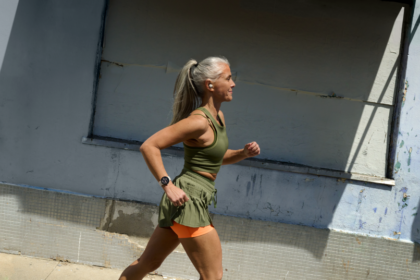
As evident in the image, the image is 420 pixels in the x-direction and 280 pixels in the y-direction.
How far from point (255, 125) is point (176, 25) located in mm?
1282

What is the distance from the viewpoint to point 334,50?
3855 mm

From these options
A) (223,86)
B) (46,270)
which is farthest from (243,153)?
(46,270)

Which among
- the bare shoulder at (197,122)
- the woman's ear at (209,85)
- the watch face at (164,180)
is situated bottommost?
the watch face at (164,180)

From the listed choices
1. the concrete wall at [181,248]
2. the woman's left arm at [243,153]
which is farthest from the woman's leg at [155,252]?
the concrete wall at [181,248]

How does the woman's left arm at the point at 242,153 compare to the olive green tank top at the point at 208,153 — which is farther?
the woman's left arm at the point at 242,153

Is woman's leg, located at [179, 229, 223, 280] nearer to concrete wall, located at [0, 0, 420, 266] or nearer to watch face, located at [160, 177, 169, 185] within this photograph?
watch face, located at [160, 177, 169, 185]

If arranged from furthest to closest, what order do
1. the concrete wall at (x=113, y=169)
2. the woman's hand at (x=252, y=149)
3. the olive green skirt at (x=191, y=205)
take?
the concrete wall at (x=113, y=169)
the woman's hand at (x=252, y=149)
the olive green skirt at (x=191, y=205)

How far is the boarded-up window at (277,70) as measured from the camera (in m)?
3.82

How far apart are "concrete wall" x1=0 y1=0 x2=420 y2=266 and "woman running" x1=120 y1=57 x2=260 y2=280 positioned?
140 centimetres

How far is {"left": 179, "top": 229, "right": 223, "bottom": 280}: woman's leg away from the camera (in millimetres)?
2309

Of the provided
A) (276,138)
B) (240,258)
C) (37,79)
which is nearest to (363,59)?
(276,138)

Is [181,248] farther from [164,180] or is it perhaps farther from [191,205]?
[164,180]

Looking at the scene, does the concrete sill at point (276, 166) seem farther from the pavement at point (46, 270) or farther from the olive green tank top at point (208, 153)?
the olive green tank top at point (208, 153)

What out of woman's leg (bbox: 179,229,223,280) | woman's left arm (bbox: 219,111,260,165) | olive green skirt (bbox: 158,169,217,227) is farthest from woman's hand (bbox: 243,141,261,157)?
woman's leg (bbox: 179,229,223,280)
